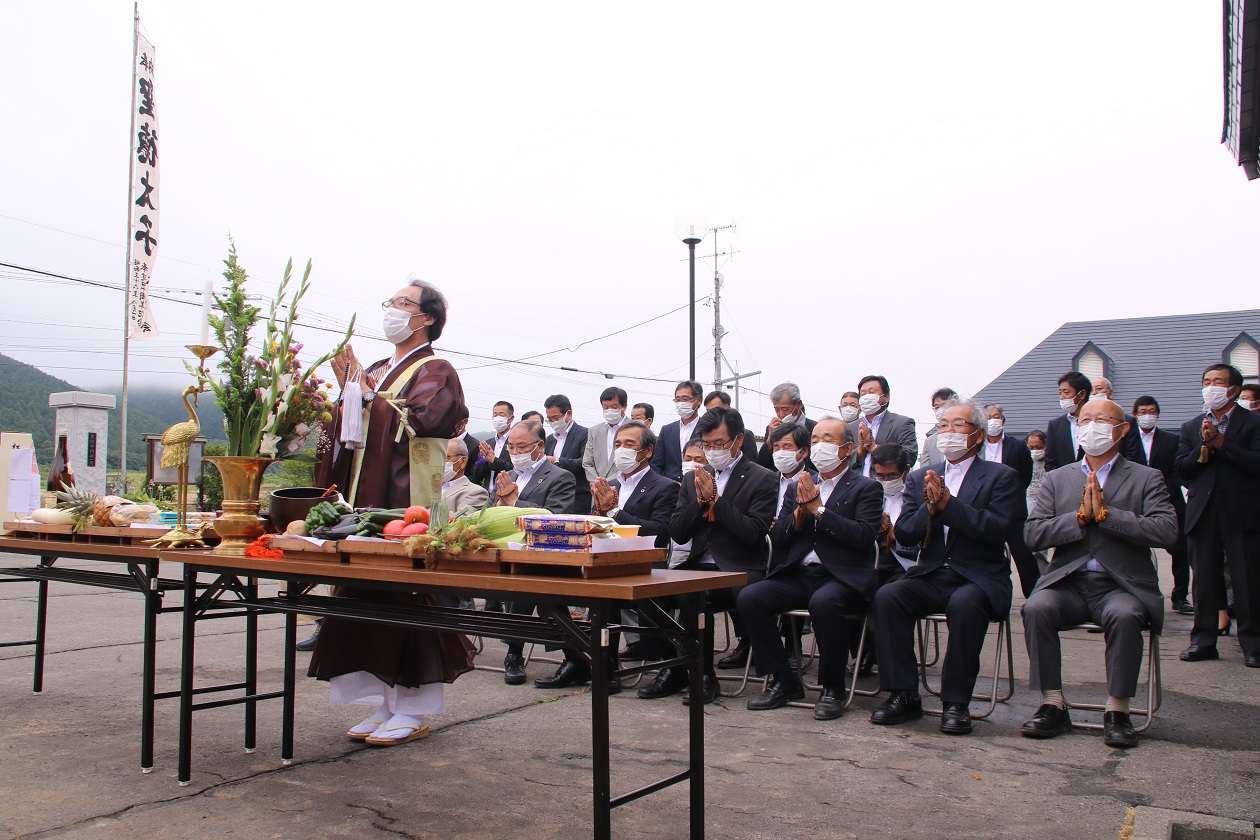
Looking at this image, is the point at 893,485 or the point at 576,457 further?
the point at 576,457

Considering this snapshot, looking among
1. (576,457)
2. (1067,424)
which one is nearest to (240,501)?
(576,457)

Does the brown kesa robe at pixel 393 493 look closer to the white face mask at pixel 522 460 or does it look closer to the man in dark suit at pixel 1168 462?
the white face mask at pixel 522 460

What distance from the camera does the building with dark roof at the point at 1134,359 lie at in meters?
35.8

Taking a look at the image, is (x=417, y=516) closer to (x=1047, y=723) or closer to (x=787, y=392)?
(x=1047, y=723)

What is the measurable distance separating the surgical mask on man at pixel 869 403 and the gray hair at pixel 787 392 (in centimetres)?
70

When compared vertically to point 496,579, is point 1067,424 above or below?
above

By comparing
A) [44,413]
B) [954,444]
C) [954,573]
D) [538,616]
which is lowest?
[954,573]

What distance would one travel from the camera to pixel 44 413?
31.9 metres

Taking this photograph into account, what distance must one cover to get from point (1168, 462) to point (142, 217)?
16120 mm

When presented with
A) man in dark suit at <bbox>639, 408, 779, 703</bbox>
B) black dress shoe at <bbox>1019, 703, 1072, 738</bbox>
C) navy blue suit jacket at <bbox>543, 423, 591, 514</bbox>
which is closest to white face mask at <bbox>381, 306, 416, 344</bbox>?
man in dark suit at <bbox>639, 408, 779, 703</bbox>

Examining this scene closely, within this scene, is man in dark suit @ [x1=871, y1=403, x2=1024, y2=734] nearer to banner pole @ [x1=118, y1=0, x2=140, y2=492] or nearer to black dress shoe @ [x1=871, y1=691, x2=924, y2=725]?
black dress shoe @ [x1=871, y1=691, x2=924, y2=725]

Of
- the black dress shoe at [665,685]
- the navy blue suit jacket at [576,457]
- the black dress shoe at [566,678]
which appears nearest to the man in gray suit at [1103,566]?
the black dress shoe at [665,685]

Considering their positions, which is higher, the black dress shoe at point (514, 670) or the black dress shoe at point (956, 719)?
the black dress shoe at point (956, 719)

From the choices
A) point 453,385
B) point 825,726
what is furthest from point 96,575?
point 825,726
